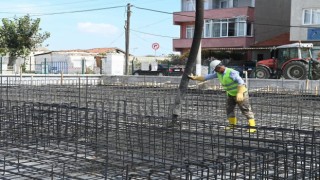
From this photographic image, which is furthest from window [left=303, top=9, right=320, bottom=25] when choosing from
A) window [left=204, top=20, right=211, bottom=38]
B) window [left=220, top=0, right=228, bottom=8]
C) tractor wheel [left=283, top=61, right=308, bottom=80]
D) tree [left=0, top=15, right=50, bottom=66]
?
tree [left=0, top=15, right=50, bottom=66]

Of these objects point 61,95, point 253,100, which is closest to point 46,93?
point 61,95

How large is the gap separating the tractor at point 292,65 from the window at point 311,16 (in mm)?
6660

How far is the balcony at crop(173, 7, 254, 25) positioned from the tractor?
12509 mm

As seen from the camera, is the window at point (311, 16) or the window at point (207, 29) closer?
the window at point (311, 16)

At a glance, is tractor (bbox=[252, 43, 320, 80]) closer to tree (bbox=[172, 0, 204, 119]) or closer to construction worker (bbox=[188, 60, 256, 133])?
construction worker (bbox=[188, 60, 256, 133])

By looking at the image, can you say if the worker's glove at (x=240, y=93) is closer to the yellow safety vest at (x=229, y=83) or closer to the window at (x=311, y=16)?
the yellow safety vest at (x=229, y=83)

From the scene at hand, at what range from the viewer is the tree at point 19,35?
1219 inches

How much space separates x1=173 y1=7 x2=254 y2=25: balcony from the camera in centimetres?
3653

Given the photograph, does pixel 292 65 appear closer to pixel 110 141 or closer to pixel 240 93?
pixel 240 93

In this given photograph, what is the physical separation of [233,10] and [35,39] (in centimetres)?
1544

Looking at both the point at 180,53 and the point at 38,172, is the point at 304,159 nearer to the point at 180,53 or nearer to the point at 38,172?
the point at 38,172

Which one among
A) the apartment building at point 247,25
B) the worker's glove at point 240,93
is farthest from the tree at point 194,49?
the apartment building at point 247,25

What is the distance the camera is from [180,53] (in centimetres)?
4106

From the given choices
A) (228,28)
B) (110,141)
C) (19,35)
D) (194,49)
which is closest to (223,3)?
(228,28)
